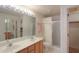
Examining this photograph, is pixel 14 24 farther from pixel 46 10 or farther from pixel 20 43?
pixel 46 10

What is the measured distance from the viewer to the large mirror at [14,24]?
63.8 inches

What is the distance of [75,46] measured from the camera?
5.25 ft

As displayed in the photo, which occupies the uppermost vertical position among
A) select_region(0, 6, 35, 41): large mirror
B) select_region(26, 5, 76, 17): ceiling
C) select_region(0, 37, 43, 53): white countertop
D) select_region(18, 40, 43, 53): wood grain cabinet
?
select_region(26, 5, 76, 17): ceiling

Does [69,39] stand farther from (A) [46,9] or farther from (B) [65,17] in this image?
(A) [46,9]

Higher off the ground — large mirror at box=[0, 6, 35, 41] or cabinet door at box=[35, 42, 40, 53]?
large mirror at box=[0, 6, 35, 41]

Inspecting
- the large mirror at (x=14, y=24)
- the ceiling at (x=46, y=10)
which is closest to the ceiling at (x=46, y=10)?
the ceiling at (x=46, y=10)

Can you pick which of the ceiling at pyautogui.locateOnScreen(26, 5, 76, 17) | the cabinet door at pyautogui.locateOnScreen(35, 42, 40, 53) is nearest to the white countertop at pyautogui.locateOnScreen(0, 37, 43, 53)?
the cabinet door at pyautogui.locateOnScreen(35, 42, 40, 53)

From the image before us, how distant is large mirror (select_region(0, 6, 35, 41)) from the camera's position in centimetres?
162

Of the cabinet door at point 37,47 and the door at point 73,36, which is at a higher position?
the door at point 73,36

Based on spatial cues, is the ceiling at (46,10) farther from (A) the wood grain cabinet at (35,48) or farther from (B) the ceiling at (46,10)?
(A) the wood grain cabinet at (35,48)

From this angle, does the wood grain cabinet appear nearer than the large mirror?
Yes

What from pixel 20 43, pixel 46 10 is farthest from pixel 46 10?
pixel 20 43

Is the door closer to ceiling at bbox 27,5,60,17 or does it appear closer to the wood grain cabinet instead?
ceiling at bbox 27,5,60,17
